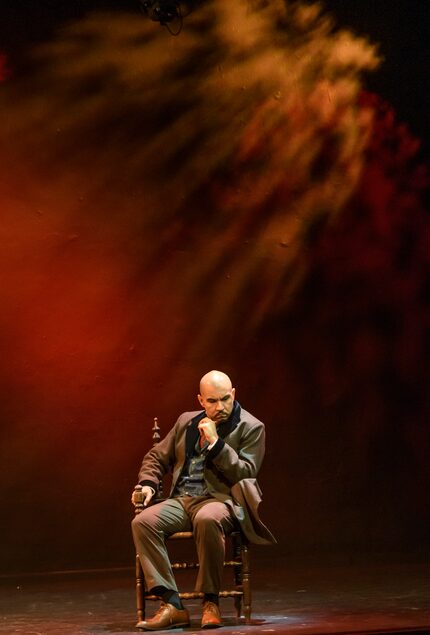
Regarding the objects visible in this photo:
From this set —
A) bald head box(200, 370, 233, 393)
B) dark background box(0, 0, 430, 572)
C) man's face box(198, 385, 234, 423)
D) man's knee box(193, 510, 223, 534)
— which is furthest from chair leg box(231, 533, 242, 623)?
dark background box(0, 0, 430, 572)

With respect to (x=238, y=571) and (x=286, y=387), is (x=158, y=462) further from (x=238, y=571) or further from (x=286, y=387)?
(x=286, y=387)

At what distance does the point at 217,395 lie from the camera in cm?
430

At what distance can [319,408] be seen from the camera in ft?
20.7

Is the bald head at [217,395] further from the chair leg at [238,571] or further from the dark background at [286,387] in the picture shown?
the dark background at [286,387]

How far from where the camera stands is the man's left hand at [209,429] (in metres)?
4.17

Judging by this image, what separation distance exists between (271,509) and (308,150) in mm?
2246

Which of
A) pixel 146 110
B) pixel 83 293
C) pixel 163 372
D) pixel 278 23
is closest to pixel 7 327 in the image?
pixel 83 293

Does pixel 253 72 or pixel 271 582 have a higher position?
pixel 253 72

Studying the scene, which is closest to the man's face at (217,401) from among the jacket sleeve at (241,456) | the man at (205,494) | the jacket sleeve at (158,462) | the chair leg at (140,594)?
the man at (205,494)

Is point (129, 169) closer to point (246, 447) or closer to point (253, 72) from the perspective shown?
point (253, 72)

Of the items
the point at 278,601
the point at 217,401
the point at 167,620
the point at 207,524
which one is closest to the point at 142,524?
the point at 207,524

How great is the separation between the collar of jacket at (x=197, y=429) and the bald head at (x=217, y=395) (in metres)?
0.04

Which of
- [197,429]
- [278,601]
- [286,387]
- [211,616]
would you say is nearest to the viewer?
[211,616]

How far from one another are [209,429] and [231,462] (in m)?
0.16
